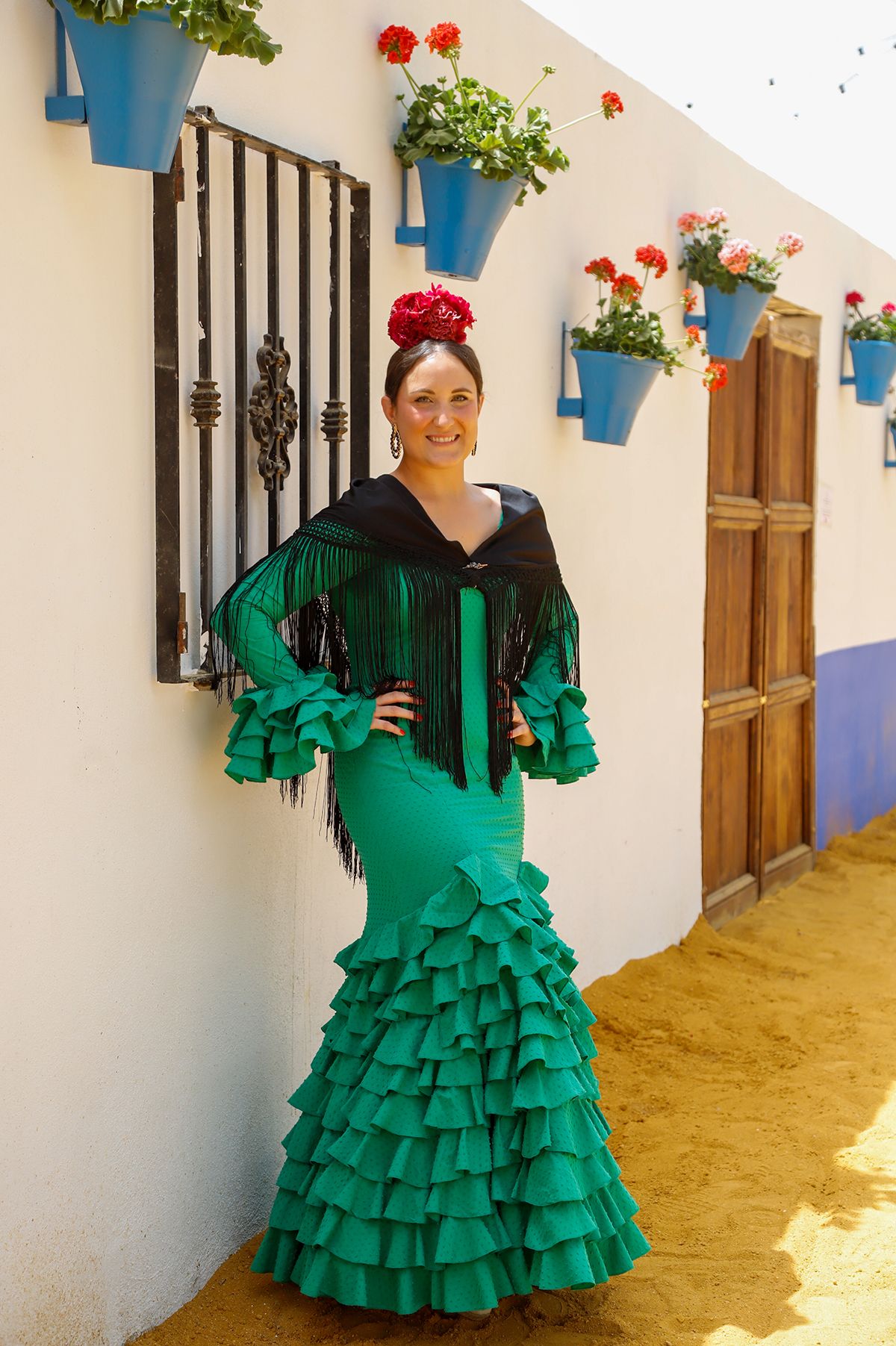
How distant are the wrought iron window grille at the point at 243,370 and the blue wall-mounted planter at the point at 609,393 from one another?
125cm

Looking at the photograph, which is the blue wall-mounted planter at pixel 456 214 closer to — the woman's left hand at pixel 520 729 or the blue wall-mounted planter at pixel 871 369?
the woman's left hand at pixel 520 729

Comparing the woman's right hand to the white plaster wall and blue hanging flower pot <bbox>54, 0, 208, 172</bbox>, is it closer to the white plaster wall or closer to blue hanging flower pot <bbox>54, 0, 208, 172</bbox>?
the white plaster wall

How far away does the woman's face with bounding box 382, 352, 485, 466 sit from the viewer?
9.14 feet

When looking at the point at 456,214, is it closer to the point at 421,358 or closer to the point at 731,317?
the point at 421,358

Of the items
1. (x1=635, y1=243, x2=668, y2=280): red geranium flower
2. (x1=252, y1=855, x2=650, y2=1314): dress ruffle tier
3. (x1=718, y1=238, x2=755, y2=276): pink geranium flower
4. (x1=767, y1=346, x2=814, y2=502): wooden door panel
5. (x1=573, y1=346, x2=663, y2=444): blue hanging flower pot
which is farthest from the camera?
(x1=767, y1=346, x2=814, y2=502): wooden door panel

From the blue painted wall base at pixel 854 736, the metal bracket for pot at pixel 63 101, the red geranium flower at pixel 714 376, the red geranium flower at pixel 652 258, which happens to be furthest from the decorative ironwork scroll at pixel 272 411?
the blue painted wall base at pixel 854 736

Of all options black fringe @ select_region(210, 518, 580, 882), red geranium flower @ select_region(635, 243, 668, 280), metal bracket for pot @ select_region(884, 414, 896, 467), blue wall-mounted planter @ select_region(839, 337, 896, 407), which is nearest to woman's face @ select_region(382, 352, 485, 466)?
black fringe @ select_region(210, 518, 580, 882)

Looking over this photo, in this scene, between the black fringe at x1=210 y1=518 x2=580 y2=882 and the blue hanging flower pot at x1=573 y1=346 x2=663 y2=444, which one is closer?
the black fringe at x1=210 y1=518 x2=580 y2=882

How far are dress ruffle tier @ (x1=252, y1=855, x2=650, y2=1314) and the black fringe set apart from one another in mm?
308

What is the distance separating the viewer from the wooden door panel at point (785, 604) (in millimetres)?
6629

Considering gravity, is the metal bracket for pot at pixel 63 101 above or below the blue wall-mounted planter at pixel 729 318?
below

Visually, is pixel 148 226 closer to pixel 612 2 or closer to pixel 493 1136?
pixel 493 1136

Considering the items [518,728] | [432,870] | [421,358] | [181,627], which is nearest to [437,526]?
[421,358]

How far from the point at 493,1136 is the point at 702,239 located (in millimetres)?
3802
